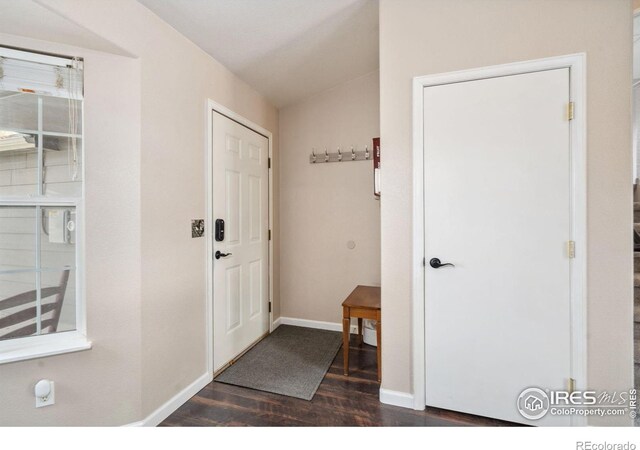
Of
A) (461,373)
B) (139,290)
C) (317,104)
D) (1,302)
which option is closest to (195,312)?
(139,290)

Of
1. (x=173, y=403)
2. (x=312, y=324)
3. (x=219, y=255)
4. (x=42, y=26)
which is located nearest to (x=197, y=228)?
(x=219, y=255)

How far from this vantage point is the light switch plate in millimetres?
2082

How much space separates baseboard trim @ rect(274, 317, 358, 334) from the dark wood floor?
93 centimetres

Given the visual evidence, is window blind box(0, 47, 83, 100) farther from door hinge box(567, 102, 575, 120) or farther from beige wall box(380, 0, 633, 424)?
door hinge box(567, 102, 575, 120)

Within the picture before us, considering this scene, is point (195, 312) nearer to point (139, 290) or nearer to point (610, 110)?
point (139, 290)

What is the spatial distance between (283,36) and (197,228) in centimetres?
150

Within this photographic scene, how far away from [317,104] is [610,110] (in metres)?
2.33

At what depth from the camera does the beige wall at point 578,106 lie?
157cm

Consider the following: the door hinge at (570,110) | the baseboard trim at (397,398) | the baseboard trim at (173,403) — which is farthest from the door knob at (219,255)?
the door hinge at (570,110)

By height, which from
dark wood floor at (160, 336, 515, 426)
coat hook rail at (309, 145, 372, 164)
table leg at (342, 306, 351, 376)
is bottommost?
dark wood floor at (160, 336, 515, 426)

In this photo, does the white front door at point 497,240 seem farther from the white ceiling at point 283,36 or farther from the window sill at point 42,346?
the window sill at point 42,346

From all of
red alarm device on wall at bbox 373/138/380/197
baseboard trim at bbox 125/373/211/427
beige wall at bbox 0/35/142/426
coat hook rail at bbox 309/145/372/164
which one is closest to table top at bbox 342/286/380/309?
red alarm device on wall at bbox 373/138/380/197

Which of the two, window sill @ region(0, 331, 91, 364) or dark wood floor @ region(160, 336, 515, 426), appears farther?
dark wood floor @ region(160, 336, 515, 426)

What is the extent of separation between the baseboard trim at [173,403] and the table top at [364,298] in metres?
1.16
